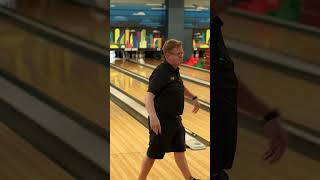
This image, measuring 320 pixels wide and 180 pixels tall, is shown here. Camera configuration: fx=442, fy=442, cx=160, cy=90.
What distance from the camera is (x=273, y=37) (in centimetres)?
179

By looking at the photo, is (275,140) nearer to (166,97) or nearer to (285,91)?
(285,91)

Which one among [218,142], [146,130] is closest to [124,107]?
[146,130]

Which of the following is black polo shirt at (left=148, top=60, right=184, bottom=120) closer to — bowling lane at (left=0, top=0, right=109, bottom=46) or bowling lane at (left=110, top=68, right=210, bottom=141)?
bowling lane at (left=0, top=0, right=109, bottom=46)

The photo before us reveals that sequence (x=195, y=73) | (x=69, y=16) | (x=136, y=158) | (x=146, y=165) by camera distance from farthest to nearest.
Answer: (x=195, y=73)
(x=136, y=158)
(x=146, y=165)
(x=69, y=16)

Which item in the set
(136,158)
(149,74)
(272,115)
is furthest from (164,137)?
(149,74)

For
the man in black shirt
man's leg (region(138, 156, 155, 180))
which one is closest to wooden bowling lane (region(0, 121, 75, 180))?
the man in black shirt

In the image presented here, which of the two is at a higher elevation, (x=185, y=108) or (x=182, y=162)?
(x=182, y=162)

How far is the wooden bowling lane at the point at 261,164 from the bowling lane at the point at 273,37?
375 millimetres

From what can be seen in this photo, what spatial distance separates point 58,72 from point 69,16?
0.70 ft

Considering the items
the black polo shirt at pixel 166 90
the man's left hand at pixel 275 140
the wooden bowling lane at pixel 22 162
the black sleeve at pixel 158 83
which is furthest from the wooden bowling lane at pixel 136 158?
the wooden bowling lane at pixel 22 162

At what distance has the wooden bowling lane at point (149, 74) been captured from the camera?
736cm

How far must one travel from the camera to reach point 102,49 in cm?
162

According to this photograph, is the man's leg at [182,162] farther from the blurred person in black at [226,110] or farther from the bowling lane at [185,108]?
the bowling lane at [185,108]

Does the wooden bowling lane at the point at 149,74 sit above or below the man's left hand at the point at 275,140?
below
